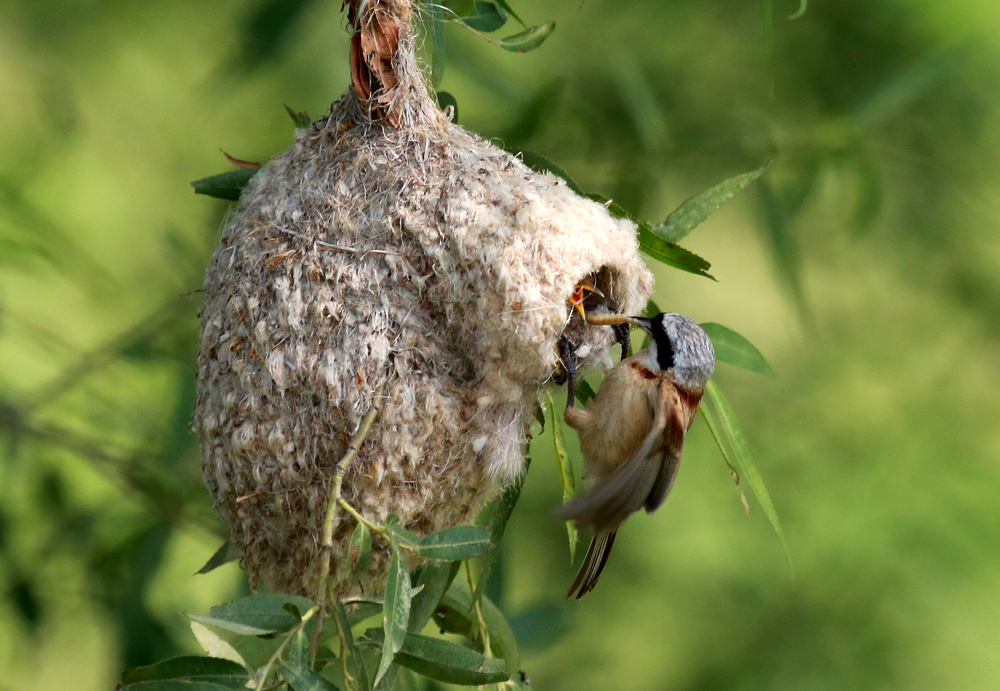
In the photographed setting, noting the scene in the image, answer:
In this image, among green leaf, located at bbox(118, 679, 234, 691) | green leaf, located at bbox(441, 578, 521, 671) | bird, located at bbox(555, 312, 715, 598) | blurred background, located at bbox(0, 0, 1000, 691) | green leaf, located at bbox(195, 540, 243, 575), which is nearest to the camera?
green leaf, located at bbox(118, 679, 234, 691)

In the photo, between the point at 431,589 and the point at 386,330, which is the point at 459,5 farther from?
the point at 431,589

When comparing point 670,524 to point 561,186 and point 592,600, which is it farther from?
point 561,186

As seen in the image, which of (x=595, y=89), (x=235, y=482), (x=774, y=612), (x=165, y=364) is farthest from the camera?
(x=774, y=612)

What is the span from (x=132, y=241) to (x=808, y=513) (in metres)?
4.44

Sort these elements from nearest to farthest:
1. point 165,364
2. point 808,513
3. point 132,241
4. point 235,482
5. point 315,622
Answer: point 315,622 → point 235,482 → point 165,364 → point 132,241 → point 808,513

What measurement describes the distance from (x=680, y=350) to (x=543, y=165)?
24.9 inches

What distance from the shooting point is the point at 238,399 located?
1950 millimetres

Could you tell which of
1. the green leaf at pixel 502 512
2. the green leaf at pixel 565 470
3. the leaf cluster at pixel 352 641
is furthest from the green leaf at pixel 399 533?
the green leaf at pixel 565 470

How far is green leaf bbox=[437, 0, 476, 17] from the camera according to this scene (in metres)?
2.11

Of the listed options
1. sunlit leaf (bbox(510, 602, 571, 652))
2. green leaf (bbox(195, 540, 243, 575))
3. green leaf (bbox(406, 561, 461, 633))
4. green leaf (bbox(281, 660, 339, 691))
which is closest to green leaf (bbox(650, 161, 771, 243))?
green leaf (bbox(406, 561, 461, 633))

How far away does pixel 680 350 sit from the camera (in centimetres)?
197

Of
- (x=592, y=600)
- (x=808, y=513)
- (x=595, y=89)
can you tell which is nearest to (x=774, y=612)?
(x=808, y=513)

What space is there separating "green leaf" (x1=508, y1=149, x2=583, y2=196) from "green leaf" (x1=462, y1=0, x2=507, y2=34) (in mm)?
326

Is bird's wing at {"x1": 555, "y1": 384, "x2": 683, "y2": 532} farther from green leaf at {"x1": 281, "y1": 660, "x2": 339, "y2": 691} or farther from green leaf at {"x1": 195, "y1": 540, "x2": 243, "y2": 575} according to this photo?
green leaf at {"x1": 195, "y1": 540, "x2": 243, "y2": 575}
